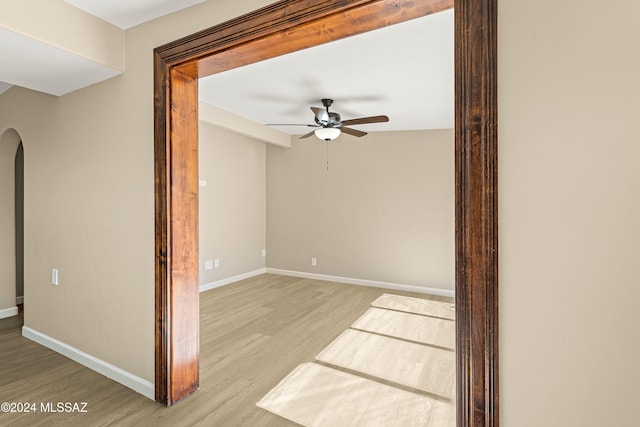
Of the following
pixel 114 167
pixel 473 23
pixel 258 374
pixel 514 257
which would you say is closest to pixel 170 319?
pixel 258 374

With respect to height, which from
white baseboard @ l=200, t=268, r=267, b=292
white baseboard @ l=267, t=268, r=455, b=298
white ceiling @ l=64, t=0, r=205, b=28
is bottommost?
white baseboard @ l=267, t=268, r=455, b=298

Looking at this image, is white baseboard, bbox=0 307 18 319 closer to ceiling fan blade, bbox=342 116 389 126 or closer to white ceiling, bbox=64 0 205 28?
white ceiling, bbox=64 0 205 28

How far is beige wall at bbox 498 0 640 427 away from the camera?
93 centimetres

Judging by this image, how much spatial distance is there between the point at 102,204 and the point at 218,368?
1472mm

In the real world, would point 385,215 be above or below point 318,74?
below

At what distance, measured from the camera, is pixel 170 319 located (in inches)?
76.5

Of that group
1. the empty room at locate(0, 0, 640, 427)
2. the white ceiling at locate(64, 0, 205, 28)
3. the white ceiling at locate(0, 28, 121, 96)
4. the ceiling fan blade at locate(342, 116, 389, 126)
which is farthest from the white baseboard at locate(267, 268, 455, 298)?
the white ceiling at locate(64, 0, 205, 28)

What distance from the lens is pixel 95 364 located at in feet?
7.68

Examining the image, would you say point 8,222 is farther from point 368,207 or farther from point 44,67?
point 368,207

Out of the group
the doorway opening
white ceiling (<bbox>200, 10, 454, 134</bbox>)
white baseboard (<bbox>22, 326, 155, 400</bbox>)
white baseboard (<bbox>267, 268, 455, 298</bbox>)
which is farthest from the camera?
white baseboard (<bbox>267, 268, 455, 298</bbox>)

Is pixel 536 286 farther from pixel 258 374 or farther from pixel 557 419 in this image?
pixel 258 374

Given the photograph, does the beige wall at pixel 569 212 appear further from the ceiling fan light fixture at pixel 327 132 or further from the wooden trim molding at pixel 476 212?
the ceiling fan light fixture at pixel 327 132

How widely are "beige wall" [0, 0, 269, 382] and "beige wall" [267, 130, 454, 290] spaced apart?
350 cm

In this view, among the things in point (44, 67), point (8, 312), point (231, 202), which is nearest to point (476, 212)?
point (44, 67)
